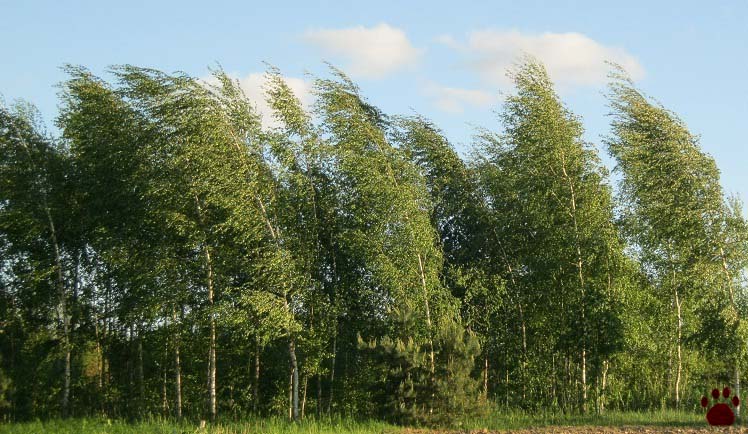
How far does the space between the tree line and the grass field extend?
1.04 m

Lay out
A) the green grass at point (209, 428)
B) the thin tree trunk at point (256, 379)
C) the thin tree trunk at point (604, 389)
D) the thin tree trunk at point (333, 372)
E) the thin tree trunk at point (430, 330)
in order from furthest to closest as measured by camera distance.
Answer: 1. the thin tree trunk at point (256, 379)
2. the thin tree trunk at point (333, 372)
3. the thin tree trunk at point (604, 389)
4. the thin tree trunk at point (430, 330)
5. the green grass at point (209, 428)

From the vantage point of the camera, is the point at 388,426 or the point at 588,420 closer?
the point at 388,426

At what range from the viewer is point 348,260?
25781 mm

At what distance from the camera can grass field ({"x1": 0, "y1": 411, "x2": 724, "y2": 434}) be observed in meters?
20.0

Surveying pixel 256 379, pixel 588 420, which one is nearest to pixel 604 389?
pixel 588 420

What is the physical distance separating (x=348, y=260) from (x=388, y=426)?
621 cm

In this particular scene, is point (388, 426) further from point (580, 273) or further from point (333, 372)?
point (580, 273)

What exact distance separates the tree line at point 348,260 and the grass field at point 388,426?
1043 millimetres

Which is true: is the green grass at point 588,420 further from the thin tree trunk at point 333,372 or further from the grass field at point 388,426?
the thin tree trunk at point 333,372

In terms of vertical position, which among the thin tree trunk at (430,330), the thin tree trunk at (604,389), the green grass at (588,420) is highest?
the thin tree trunk at (430,330)

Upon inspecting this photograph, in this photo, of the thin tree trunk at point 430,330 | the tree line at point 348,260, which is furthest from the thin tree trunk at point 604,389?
the thin tree trunk at point 430,330

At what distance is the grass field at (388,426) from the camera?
2003cm

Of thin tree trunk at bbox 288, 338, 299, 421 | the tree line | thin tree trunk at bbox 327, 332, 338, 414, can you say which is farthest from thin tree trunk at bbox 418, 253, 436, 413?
thin tree trunk at bbox 288, 338, 299, 421

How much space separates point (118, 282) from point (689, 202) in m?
16.1
